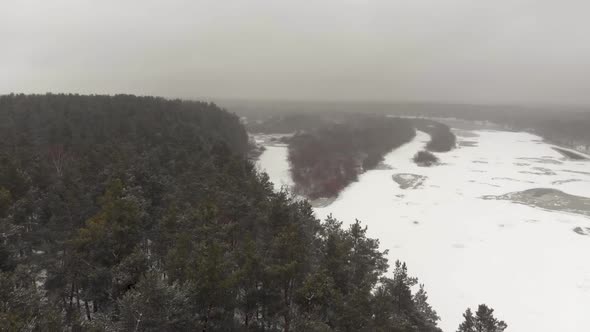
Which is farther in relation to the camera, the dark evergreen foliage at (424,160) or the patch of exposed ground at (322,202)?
the dark evergreen foliage at (424,160)

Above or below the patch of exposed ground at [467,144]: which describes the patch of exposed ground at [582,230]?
below

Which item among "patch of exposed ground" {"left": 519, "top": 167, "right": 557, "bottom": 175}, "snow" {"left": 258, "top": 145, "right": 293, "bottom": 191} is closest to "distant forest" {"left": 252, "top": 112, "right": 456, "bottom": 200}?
"snow" {"left": 258, "top": 145, "right": 293, "bottom": 191}

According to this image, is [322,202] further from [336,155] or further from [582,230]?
[336,155]

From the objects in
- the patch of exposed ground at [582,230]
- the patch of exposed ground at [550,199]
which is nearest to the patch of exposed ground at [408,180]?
the patch of exposed ground at [550,199]

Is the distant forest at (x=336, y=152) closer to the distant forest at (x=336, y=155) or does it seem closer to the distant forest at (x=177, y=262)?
the distant forest at (x=336, y=155)

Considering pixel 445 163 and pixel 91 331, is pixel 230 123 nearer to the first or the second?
pixel 445 163

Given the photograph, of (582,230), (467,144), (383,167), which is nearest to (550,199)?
(582,230)
